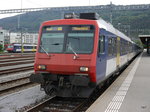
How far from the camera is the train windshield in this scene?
808 centimetres

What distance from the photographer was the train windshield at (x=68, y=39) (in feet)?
26.5

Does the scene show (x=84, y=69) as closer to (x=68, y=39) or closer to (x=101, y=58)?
(x=101, y=58)

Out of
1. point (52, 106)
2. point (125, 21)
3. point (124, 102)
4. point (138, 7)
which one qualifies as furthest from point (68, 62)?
point (125, 21)

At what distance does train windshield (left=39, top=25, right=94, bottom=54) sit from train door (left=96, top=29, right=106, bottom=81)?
454 mm

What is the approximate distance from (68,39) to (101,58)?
51.3 inches

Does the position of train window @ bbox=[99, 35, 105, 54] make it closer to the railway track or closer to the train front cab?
the train front cab

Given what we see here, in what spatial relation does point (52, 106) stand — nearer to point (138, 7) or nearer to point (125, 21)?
point (138, 7)

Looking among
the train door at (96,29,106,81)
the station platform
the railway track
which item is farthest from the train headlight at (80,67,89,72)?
the railway track

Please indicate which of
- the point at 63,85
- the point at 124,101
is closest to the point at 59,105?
the point at 63,85

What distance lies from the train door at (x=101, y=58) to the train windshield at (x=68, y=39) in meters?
0.45

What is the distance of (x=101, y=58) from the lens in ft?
28.0

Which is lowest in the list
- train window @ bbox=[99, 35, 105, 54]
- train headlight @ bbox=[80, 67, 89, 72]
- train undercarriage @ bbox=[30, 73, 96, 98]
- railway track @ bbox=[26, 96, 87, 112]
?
railway track @ bbox=[26, 96, 87, 112]

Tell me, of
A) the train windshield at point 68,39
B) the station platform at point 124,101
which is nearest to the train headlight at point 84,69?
the train windshield at point 68,39

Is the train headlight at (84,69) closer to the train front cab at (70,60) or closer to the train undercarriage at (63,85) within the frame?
the train front cab at (70,60)
